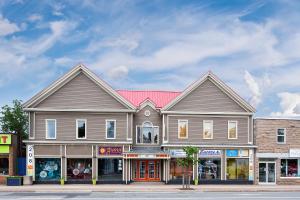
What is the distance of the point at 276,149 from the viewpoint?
45375mm

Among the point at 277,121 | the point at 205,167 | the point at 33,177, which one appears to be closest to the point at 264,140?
the point at 277,121

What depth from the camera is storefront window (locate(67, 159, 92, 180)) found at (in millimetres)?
43562

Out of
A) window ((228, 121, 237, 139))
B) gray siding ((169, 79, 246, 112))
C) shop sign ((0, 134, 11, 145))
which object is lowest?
shop sign ((0, 134, 11, 145))

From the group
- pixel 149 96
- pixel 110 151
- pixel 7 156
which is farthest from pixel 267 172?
pixel 7 156

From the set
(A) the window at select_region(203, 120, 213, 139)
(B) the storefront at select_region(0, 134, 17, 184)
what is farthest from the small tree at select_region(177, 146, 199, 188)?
(B) the storefront at select_region(0, 134, 17, 184)

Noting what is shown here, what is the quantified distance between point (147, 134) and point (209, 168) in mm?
6765

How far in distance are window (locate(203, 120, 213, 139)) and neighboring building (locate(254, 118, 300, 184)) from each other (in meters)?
4.27

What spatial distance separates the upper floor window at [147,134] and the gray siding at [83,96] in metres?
3.26

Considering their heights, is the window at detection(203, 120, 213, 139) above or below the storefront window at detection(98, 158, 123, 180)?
above

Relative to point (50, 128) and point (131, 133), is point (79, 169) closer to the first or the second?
point (50, 128)

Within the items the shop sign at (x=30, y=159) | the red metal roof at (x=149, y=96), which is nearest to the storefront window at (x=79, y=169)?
the shop sign at (x=30, y=159)

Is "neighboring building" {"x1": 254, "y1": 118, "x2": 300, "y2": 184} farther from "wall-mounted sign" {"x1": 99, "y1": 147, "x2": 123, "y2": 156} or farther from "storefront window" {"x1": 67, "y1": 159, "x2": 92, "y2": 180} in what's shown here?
"storefront window" {"x1": 67, "y1": 159, "x2": 92, "y2": 180}

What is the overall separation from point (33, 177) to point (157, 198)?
16.9m

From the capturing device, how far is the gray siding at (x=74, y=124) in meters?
43.3
